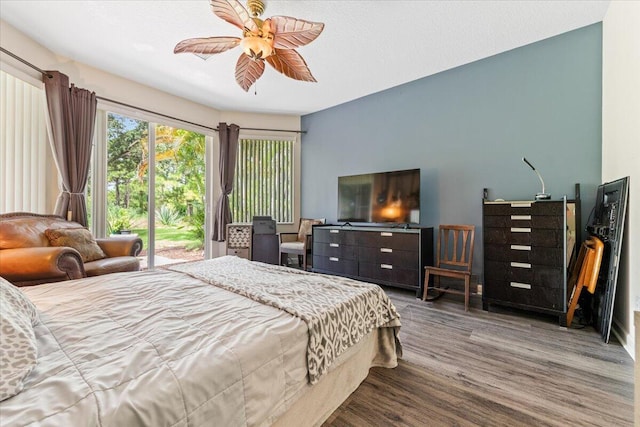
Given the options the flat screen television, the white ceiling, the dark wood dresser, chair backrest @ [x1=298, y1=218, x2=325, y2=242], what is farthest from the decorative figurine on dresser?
chair backrest @ [x1=298, y1=218, x2=325, y2=242]

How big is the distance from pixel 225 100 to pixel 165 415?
459 cm

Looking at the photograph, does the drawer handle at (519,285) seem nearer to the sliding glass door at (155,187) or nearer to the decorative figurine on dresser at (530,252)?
the decorative figurine on dresser at (530,252)

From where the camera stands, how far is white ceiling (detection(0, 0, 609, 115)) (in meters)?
2.41

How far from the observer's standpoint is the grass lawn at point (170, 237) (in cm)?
404

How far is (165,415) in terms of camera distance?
0.69 metres

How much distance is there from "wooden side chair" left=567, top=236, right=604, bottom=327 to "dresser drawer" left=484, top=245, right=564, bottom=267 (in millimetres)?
166

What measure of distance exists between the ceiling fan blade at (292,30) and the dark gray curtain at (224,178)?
280 cm

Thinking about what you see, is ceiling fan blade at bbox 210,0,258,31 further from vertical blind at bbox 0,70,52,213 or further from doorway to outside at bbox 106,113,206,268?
doorway to outside at bbox 106,113,206,268

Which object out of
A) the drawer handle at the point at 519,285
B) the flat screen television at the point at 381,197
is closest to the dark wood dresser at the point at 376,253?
the flat screen television at the point at 381,197

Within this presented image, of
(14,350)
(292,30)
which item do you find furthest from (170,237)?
(14,350)

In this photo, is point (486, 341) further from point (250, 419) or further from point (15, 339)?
point (15, 339)

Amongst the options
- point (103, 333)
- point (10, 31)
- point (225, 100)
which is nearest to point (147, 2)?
point (10, 31)

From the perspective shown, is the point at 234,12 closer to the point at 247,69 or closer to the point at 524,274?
the point at 247,69

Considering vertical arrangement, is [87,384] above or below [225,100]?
below
